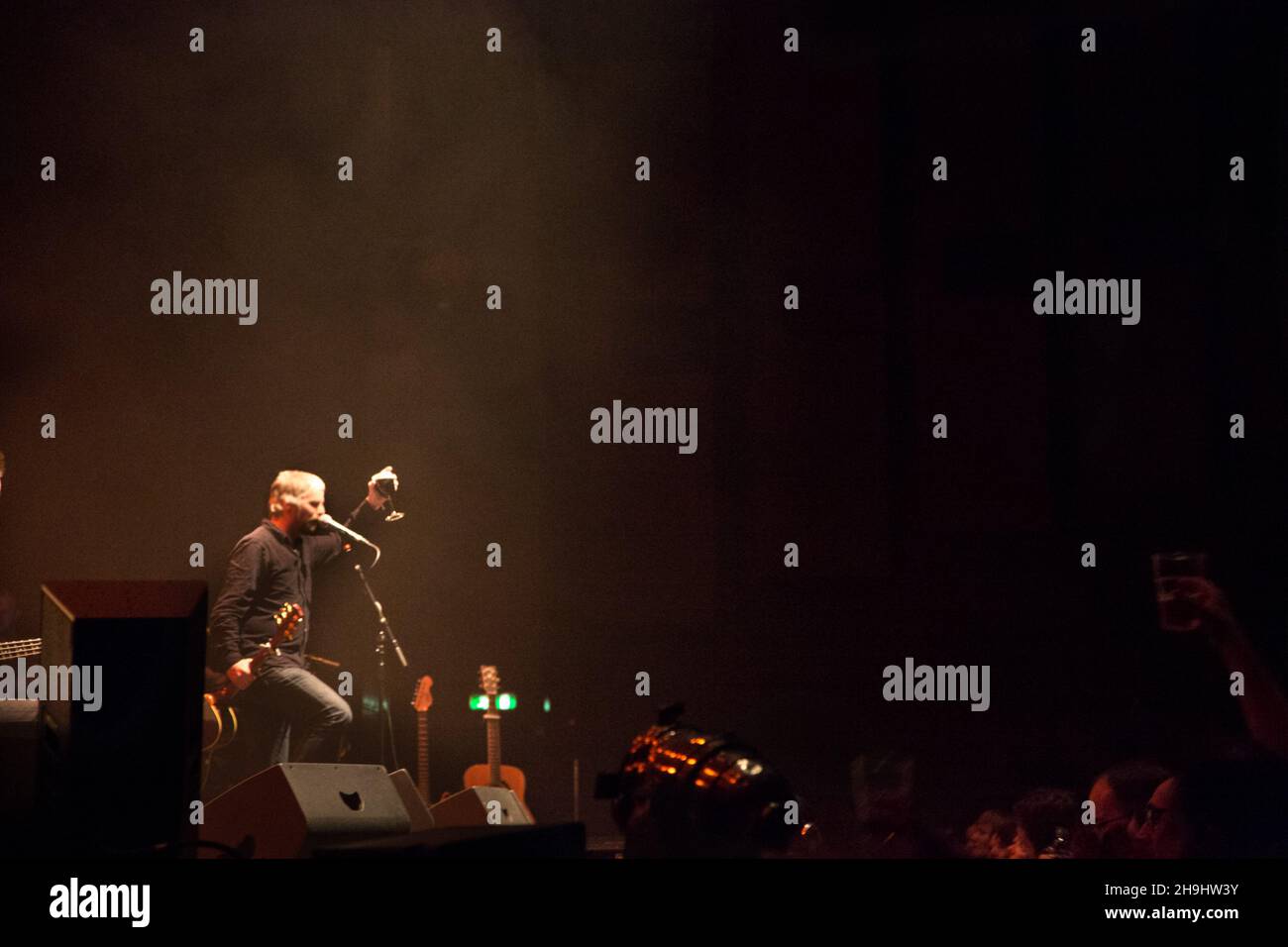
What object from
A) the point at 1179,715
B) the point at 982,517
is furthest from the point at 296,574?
the point at 1179,715

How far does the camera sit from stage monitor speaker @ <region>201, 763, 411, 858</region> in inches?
83.2

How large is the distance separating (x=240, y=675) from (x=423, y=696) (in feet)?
2.50

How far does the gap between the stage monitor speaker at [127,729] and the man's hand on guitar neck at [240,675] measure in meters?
3.13

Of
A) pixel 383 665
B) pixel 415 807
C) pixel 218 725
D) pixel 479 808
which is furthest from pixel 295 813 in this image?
pixel 383 665

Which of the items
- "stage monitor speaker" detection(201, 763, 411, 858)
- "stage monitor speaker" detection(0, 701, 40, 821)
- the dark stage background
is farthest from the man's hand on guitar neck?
"stage monitor speaker" detection(0, 701, 40, 821)

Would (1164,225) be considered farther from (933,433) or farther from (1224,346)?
(933,433)

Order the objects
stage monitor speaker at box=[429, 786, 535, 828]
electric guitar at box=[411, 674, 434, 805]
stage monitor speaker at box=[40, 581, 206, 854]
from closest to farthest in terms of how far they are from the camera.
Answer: stage monitor speaker at box=[40, 581, 206, 854], stage monitor speaker at box=[429, 786, 535, 828], electric guitar at box=[411, 674, 434, 805]

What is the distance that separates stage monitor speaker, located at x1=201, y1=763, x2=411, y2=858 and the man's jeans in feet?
8.98

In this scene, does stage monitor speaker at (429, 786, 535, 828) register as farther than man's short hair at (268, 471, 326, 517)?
No

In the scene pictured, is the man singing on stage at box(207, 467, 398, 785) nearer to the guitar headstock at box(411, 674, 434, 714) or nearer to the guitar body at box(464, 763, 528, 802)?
the guitar headstock at box(411, 674, 434, 714)

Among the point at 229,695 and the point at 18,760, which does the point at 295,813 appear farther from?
the point at 229,695

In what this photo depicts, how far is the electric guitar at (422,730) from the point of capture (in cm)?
509

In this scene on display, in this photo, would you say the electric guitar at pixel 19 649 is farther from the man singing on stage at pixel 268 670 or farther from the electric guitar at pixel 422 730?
the electric guitar at pixel 422 730

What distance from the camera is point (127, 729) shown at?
1772 millimetres
